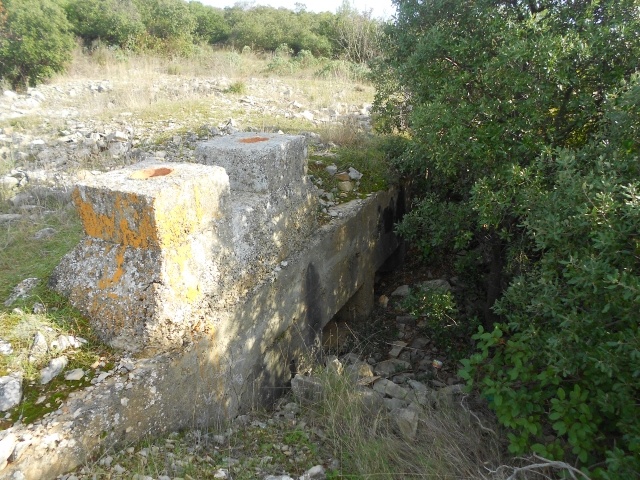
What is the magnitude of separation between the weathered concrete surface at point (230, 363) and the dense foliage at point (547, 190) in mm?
921

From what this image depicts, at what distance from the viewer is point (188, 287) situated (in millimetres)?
2742

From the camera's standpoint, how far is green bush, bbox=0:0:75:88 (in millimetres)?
11336

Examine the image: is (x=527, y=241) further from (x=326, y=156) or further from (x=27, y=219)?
(x=27, y=219)

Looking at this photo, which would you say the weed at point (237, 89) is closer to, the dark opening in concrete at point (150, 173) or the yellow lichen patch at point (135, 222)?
the dark opening in concrete at point (150, 173)

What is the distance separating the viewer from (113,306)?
2.62 m

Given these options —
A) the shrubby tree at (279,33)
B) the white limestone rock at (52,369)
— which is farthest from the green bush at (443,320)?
the shrubby tree at (279,33)

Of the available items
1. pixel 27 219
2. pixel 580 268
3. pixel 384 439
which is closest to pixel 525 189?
pixel 580 268

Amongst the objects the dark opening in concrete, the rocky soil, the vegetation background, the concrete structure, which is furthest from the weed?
the dark opening in concrete

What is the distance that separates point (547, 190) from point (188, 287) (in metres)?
2.51

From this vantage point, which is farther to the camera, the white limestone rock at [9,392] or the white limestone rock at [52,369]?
the white limestone rock at [52,369]

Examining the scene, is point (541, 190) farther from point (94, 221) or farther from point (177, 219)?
point (94, 221)

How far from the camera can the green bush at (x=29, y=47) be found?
37.2 feet

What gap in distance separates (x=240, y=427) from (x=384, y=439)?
0.98 m

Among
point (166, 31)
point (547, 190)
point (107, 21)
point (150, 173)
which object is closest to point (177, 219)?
point (150, 173)
